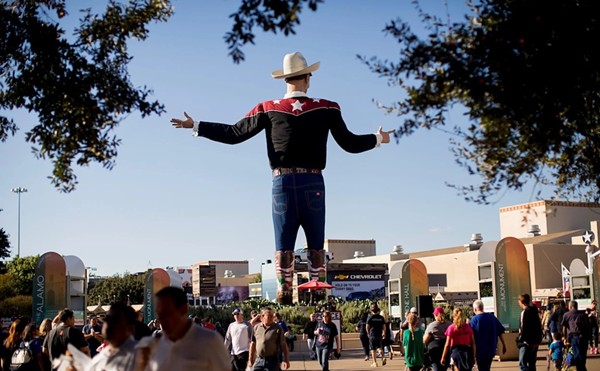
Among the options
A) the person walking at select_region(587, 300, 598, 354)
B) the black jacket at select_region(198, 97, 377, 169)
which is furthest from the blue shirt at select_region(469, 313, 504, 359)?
the person walking at select_region(587, 300, 598, 354)

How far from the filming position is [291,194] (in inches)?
680

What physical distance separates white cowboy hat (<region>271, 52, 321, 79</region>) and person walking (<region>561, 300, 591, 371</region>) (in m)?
7.17

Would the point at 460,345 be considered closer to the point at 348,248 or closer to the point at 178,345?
the point at 178,345

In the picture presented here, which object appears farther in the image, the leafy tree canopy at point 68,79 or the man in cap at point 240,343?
→ the man in cap at point 240,343

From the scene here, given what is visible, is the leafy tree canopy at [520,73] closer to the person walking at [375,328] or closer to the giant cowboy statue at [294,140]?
the giant cowboy statue at [294,140]

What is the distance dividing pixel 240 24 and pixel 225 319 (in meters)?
27.0

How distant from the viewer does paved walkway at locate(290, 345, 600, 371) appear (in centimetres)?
2286

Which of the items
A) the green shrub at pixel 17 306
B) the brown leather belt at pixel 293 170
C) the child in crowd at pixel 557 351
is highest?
the brown leather belt at pixel 293 170

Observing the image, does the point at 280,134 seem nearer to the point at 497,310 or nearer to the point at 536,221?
the point at 497,310

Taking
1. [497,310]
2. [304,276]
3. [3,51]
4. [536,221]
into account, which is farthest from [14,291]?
[3,51]

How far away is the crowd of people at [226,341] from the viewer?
19.6 feet

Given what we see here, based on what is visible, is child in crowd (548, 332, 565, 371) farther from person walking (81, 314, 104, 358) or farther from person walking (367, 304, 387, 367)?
person walking (81, 314, 104, 358)

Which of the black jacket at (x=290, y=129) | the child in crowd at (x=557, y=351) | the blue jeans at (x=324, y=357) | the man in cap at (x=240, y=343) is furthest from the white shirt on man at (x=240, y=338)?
the child in crowd at (x=557, y=351)

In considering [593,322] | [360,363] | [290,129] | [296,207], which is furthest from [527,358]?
[593,322]
